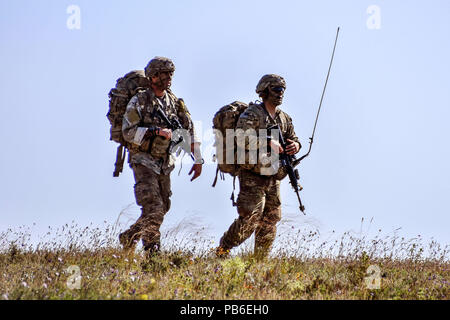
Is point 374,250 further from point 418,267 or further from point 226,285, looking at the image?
point 226,285

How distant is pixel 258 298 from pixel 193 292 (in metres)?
0.72

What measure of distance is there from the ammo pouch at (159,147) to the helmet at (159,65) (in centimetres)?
95

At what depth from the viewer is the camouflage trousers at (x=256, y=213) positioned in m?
9.06

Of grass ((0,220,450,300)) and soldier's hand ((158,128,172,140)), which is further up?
soldier's hand ((158,128,172,140))

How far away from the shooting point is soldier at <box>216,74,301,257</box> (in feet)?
29.8

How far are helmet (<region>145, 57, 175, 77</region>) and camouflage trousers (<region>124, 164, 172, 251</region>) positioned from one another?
1.36 meters

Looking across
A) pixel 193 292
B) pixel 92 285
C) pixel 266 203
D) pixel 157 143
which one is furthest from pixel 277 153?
pixel 92 285

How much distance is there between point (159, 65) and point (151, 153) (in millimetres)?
1247

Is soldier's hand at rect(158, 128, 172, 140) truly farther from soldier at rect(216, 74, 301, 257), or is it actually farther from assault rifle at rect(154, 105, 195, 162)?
soldier at rect(216, 74, 301, 257)

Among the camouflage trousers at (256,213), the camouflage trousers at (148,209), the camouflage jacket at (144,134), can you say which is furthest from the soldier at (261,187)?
the camouflage jacket at (144,134)

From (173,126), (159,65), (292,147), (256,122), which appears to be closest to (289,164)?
(292,147)

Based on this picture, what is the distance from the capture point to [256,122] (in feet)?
30.3

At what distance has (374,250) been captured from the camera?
9133mm

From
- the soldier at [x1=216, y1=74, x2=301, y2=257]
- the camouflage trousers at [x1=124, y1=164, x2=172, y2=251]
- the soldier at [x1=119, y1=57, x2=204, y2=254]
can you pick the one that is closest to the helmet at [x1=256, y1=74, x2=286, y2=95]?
the soldier at [x1=216, y1=74, x2=301, y2=257]
